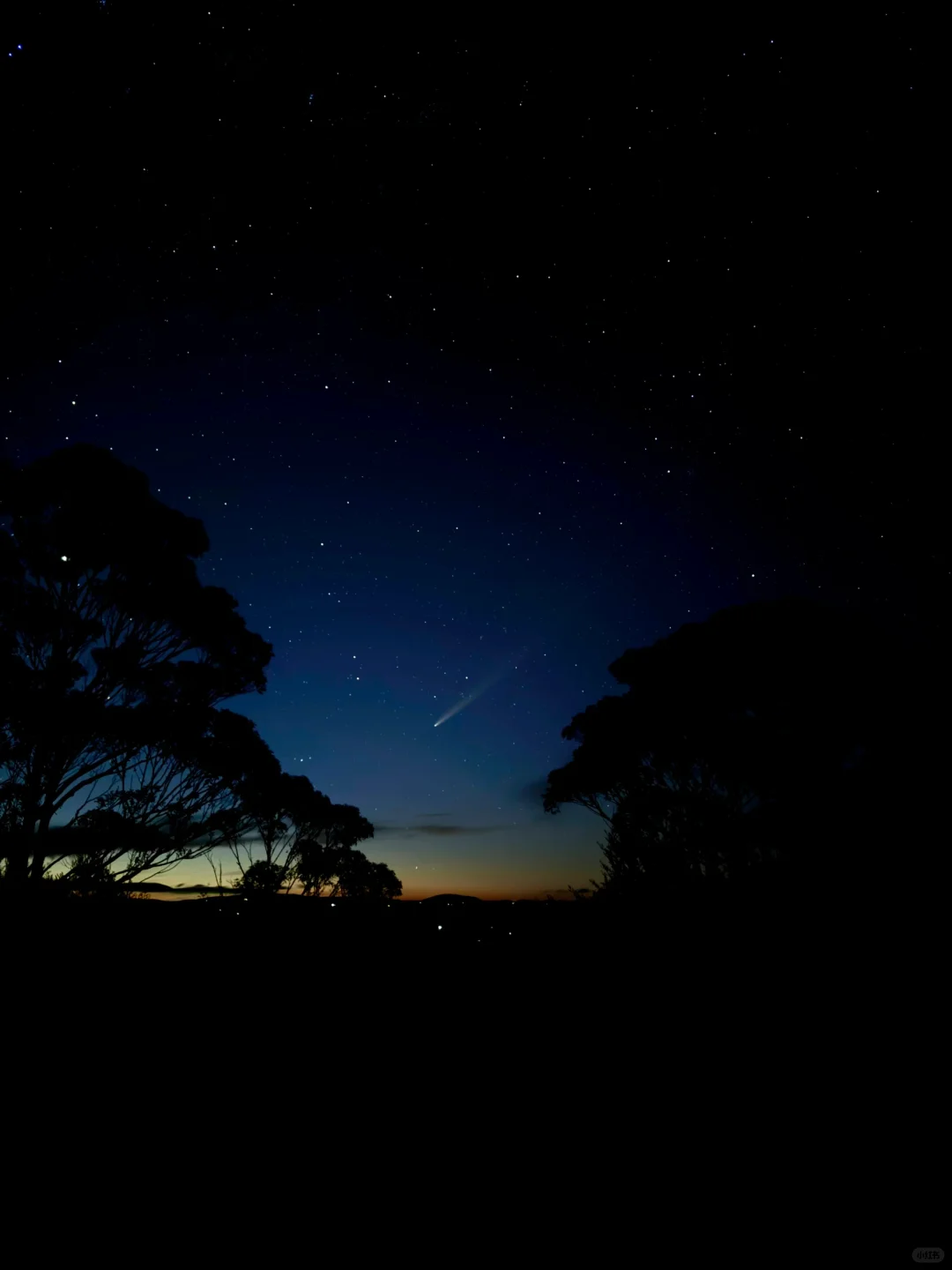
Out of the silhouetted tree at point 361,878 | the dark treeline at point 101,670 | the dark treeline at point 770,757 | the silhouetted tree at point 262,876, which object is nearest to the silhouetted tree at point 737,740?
the dark treeline at point 770,757

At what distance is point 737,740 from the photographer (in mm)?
13750

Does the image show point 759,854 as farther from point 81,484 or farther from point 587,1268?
point 81,484

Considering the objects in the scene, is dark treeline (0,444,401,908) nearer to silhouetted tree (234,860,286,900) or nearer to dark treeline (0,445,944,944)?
dark treeline (0,445,944,944)

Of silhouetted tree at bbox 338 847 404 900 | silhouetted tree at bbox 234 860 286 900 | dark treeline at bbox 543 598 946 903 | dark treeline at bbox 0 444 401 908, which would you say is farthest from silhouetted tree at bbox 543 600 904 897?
silhouetted tree at bbox 338 847 404 900

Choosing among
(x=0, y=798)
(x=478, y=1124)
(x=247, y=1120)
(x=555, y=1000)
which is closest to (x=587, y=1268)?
(x=478, y=1124)

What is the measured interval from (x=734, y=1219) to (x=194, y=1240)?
2.31m

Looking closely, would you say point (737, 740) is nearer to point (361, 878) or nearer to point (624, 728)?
point (624, 728)

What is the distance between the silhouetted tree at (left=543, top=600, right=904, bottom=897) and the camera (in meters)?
10.4

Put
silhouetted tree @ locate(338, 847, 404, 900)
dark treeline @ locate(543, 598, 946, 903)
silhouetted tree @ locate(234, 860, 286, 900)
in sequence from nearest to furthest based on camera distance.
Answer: dark treeline @ locate(543, 598, 946, 903)
silhouetted tree @ locate(234, 860, 286, 900)
silhouetted tree @ locate(338, 847, 404, 900)

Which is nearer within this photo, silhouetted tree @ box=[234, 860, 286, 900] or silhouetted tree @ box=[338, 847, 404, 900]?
silhouetted tree @ box=[234, 860, 286, 900]

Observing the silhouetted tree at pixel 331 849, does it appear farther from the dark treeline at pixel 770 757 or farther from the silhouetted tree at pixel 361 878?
the dark treeline at pixel 770 757

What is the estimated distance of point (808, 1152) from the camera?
256 centimetres

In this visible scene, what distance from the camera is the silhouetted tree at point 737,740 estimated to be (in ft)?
34.0

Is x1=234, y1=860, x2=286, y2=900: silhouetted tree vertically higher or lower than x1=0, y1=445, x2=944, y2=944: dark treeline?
lower
